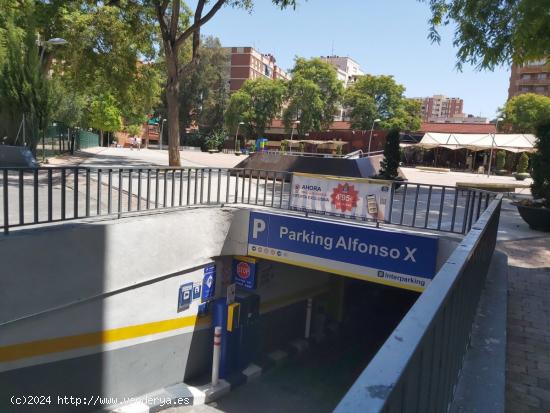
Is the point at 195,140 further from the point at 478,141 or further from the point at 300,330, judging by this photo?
the point at 300,330

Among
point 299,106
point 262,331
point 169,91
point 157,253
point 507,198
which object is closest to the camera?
point 157,253

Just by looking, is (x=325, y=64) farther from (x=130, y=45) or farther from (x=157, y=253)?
(x=157, y=253)

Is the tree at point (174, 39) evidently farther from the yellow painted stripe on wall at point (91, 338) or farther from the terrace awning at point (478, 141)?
the terrace awning at point (478, 141)

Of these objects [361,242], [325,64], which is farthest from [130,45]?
[325,64]

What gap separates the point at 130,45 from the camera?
1986cm

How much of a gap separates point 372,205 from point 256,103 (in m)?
56.4

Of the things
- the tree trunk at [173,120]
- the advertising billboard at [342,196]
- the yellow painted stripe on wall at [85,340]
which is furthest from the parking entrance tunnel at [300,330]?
the tree trunk at [173,120]

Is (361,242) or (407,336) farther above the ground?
(407,336)

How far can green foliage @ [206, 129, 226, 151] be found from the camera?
2689 inches

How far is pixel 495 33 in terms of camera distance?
314 inches

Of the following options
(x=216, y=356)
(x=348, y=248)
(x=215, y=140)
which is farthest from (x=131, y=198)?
(x=215, y=140)

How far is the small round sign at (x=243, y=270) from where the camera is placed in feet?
37.0

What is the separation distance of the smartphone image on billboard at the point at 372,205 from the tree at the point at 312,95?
5098 cm

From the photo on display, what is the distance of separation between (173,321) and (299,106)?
170 feet
